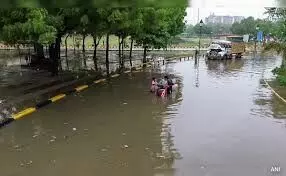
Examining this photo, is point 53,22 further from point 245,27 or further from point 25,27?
point 245,27

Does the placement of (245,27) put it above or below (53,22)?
above

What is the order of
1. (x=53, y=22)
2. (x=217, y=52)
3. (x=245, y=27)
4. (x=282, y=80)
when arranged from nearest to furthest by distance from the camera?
(x=53, y=22)
(x=282, y=80)
(x=217, y=52)
(x=245, y=27)

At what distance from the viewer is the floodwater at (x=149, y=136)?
10539 millimetres

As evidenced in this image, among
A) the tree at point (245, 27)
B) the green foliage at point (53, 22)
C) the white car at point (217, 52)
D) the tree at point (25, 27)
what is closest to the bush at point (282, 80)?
the green foliage at point (53, 22)

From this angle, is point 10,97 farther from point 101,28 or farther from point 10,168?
point 10,168

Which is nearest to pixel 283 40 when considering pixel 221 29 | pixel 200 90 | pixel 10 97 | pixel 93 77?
pixel 200 90

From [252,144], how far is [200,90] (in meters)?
11.3

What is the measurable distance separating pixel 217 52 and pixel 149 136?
34405 mm

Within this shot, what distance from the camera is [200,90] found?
2378 centimetres

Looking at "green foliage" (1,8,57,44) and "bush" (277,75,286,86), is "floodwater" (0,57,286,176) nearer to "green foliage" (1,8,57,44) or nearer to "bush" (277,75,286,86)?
"green foliage" (1,8,57,44)

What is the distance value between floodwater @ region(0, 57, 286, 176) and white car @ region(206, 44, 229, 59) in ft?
78.7

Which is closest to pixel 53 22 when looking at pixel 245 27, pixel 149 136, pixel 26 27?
pixel 26 27

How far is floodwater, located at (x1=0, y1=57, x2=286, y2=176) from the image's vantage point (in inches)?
415

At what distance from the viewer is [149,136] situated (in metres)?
13.4
